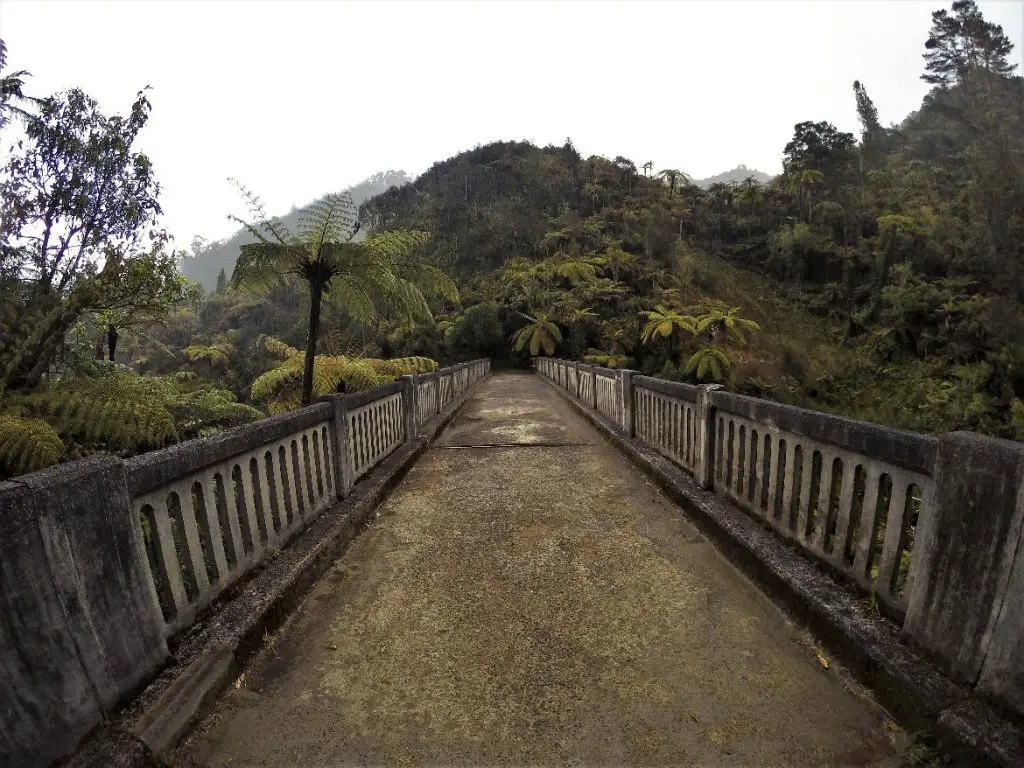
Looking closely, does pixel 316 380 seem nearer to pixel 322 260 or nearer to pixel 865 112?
pixel 322 260

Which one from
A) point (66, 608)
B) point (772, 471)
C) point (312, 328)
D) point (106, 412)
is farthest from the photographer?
point (312, 328)

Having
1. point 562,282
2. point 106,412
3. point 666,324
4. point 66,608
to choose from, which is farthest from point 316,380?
point 562,282

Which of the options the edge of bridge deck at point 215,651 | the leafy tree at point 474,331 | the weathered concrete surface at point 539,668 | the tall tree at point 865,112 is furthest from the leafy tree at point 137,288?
the tall tree at point 865,112

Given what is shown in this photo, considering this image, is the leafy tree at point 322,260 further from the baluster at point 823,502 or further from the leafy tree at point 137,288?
the baluster at point 823,502

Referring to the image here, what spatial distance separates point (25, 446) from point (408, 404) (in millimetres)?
3872

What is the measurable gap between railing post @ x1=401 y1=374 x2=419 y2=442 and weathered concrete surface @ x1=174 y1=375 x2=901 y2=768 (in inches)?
113

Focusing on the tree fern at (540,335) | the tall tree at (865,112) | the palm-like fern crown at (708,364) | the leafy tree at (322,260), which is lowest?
the palm-like fern crown at (708,364)

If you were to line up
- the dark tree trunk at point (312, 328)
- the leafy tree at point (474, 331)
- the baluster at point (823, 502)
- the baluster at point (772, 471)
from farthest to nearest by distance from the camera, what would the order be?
the leafy tree at point (474, 331), the dark tree trunk at point (312, 328), the baluster at point (772, 471), the baluster at point (823, 502)

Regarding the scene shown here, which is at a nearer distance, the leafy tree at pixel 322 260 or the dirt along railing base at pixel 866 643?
the dirt along railing base at pixel 866 643

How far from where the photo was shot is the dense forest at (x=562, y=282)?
6.52 meters

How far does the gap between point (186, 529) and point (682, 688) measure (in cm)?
236

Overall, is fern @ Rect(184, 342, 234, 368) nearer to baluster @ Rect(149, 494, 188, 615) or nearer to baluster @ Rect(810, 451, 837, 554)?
baluster @ Rect(149, 494, 188, 615)

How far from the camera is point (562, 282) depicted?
32969 mm

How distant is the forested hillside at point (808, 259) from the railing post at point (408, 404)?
14.4m
